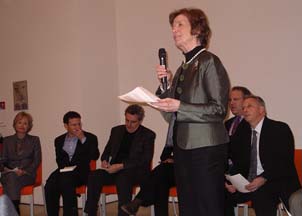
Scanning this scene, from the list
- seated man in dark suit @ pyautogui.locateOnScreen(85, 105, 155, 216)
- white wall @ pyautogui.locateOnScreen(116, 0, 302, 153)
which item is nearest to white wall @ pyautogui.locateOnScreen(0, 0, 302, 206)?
white wall @ pyautogui.locateOnScreen(116, 0, 302, 153)

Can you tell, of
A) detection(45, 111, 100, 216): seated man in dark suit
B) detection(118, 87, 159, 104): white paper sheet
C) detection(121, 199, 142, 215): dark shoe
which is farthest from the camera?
detection(45, 111, 100, 216): seated man in dark suit

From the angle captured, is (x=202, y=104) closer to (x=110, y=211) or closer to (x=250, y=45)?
(x=250, y=45)

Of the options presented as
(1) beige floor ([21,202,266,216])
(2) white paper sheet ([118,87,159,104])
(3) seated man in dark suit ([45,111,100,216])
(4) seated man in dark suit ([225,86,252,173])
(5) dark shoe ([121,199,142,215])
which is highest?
(2) white paper sheet ([118,87,159,104])

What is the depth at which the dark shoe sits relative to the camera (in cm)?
418

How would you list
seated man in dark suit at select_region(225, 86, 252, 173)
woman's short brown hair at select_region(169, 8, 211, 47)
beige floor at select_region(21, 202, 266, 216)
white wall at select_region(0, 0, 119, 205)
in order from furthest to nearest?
1. white wall at select_region(0, 0, 119, 205)
2. beige floor at select_region(21, 202, 266, 216)
3. seated man in dark suit at select_region(225, 86, 252, 173)
4. woman's short brown hair at select_region(169, 8, 211, 47)

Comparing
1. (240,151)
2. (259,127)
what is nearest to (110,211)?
(240,151)

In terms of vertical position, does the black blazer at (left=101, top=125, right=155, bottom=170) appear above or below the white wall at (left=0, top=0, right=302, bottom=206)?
below

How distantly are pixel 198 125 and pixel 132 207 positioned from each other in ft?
7.11

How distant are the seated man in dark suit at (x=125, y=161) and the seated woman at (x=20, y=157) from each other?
30.5 inches

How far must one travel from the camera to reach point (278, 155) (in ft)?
11.8

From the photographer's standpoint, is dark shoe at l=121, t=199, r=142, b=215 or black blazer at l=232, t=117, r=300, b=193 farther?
dark shoe at l=121, t=199, r=142, b=215

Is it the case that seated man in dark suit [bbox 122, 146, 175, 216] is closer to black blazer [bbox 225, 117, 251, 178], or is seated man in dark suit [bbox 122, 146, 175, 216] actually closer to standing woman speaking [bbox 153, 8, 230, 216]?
black blazer [bbox 225, 117, 251, 178]

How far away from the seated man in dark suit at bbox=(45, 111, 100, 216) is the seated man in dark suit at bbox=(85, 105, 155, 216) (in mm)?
172

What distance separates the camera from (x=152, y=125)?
6250 mm
